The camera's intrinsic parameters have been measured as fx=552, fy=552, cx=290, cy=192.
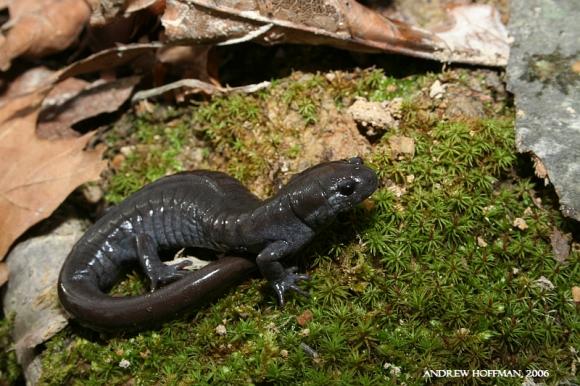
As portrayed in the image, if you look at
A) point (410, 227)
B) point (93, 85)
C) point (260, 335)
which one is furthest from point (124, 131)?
point (410, 227)

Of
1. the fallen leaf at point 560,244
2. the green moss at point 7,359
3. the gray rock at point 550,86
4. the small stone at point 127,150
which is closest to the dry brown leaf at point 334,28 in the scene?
the gray rock at point 550,86

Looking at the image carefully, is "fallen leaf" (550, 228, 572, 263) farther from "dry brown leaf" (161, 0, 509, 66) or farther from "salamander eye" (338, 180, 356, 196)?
"dry brown leaf" (161, 0, 509, 66)

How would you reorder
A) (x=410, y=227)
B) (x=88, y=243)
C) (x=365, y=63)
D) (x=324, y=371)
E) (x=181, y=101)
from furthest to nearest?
(x=181, y=101)
(x=365, y=63)
(x=88, y=243)
(x=410, y=227)
(x=324, y=371)

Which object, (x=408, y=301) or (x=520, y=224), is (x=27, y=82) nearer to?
(x=408, y=301)

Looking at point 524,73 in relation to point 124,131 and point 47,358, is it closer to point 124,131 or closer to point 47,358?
point 124,131

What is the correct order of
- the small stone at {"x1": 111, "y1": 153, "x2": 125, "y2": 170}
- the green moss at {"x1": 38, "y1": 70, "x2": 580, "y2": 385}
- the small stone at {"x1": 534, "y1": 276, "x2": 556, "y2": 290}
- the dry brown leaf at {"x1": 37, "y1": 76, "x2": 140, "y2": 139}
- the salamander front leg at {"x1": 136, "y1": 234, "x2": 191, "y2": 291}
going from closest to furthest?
the green moss at {"x1": 38, "y1": 70, "x2": 580, "y2": 385}, the small stone at {"x1": 534, "y1": 276, "x2": 556, "y2": 290}, the salamander front leg at {"x1": 136, "y1": 234, "x2": 191, "y2": 291}, the small stone at {"x1": 111, "y1": 153, "x2": 125, "y2": 170}, the dry brown leaf at {"x1": 37, "y1": 76, "x2": 140, "y2": 139}

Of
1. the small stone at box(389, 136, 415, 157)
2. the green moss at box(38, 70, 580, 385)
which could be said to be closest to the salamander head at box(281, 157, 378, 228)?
the green moss at box(38, 70, 580, 385)

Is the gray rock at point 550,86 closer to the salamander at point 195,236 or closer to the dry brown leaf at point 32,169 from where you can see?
the salamander at point 195,236
